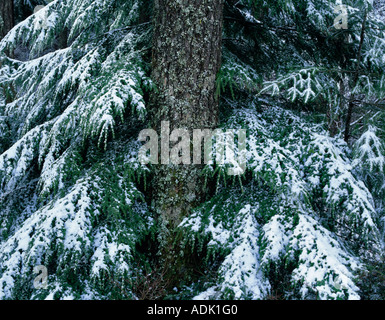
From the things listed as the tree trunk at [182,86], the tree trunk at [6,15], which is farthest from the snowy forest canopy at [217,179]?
the tree trunk at [6,15]

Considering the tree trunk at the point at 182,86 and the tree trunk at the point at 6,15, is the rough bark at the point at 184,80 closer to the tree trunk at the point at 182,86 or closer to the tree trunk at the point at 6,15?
the tree trunk at the point at 182,86

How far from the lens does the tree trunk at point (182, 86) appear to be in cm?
394

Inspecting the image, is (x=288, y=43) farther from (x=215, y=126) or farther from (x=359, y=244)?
(x=359, y=244)

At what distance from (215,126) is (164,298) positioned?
1.87m

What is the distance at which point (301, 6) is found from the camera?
4.64 m

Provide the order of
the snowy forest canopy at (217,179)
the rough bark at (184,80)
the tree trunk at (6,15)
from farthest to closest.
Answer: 1. the tree trunk at (6,15)
2. the rough bark at (184,80)
3. the snowy forest canopy at (217,179)

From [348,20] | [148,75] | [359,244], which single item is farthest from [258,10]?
[359,244]

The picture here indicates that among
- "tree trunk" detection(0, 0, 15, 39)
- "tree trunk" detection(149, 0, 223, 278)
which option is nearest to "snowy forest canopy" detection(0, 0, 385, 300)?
"tree trunk" detection(149, 0, 223, 278)

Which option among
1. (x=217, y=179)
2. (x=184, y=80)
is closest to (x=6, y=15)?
(x=184, y=80)

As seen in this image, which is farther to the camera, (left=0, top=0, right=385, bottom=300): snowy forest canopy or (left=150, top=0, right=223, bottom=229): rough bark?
(left=150, top=0, right=223, bottom=229): rough bark

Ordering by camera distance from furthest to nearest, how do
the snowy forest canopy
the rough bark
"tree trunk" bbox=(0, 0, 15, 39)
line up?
1. "tree trunk" bbox=(0, 0, 15, 39)
2. the rough bark
3. the snowy forest canopy

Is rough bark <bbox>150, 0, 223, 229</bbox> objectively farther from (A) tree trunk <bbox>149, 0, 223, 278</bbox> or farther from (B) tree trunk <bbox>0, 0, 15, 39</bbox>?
(B) tree trunk <bbox>0, 0, 15, 39</bbox>

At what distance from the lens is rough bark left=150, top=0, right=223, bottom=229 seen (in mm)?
3943

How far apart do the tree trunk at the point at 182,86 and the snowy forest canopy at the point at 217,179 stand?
0.12 meters
